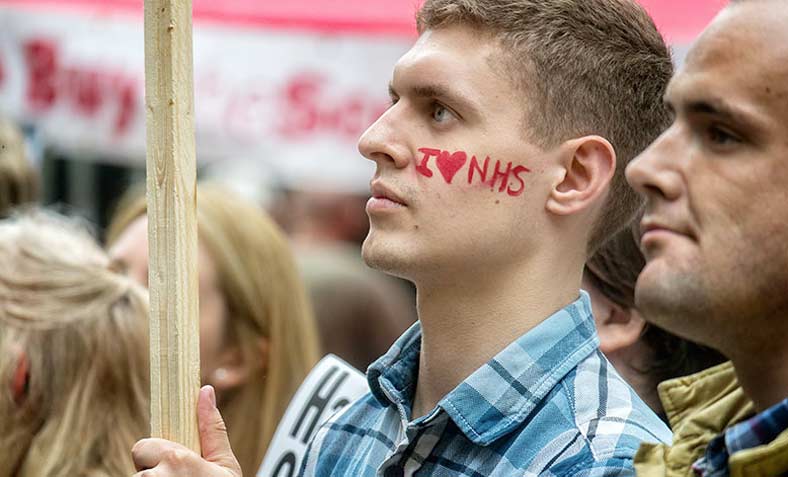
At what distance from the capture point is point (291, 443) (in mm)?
3365

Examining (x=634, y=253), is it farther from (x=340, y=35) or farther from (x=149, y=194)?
(x=340, y=35)

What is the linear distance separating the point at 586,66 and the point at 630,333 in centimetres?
90

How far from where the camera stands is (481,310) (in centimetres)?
257

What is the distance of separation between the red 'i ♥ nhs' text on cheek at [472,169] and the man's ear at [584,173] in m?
0.09

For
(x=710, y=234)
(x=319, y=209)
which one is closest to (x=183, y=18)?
(x=710, y=234)

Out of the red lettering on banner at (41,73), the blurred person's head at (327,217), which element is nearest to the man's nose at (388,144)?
the red lettering on banner at (41,73)

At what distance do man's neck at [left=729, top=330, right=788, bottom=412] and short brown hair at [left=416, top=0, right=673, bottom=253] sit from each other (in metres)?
0.75

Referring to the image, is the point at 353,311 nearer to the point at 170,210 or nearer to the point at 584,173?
the point at 584,173

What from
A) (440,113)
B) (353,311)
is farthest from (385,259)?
(353,311)

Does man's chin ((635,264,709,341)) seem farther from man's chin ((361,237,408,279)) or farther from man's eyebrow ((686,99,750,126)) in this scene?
man's chin ((361,237,408,279))

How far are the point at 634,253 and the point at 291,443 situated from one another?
0.92 meters

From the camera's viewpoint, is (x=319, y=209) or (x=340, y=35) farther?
(x=319, y=209)

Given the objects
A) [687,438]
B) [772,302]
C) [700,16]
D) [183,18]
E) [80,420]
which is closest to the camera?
[772,302]

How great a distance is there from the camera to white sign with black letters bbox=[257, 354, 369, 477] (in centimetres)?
332
